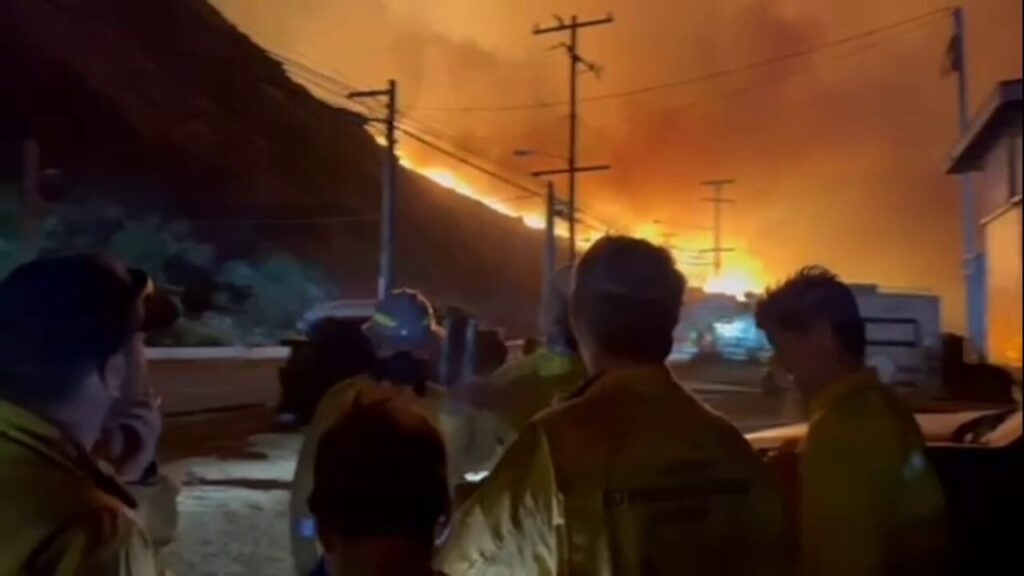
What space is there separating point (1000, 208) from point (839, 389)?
0.42 metres

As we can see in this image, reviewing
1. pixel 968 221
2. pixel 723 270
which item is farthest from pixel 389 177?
pixel 968 221

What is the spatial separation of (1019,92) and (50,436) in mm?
862

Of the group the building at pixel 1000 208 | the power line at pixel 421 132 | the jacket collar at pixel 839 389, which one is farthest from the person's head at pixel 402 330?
the building at pixel 1000 208

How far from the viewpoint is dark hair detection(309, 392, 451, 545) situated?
0.99 m

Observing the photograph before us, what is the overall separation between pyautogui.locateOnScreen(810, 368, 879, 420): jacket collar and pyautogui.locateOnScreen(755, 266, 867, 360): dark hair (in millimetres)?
47

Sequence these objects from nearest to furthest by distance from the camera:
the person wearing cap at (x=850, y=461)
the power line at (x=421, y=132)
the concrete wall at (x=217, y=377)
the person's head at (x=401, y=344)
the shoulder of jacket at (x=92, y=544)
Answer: the shoulder of jacket at (x=92, y=544) < the person wearing cap at (x=850, y=461) < the person's head at (x=401, y=344) < the power line at (x=421, y=132) < the concrete wall at (x=217, y=377)

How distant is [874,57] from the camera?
2244mm

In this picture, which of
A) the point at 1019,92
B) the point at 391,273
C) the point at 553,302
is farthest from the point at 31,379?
the point at 391,273

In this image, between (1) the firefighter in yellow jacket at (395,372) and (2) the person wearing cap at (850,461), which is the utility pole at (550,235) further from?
(2) the person wearing cap at (850,461)

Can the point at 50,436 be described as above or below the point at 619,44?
below

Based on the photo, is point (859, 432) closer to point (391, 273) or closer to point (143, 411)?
point (143, 411)

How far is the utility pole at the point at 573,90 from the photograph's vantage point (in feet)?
8.36

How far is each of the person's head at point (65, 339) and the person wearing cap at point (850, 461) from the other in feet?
2.81

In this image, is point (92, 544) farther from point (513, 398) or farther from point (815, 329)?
point (513, 398)
